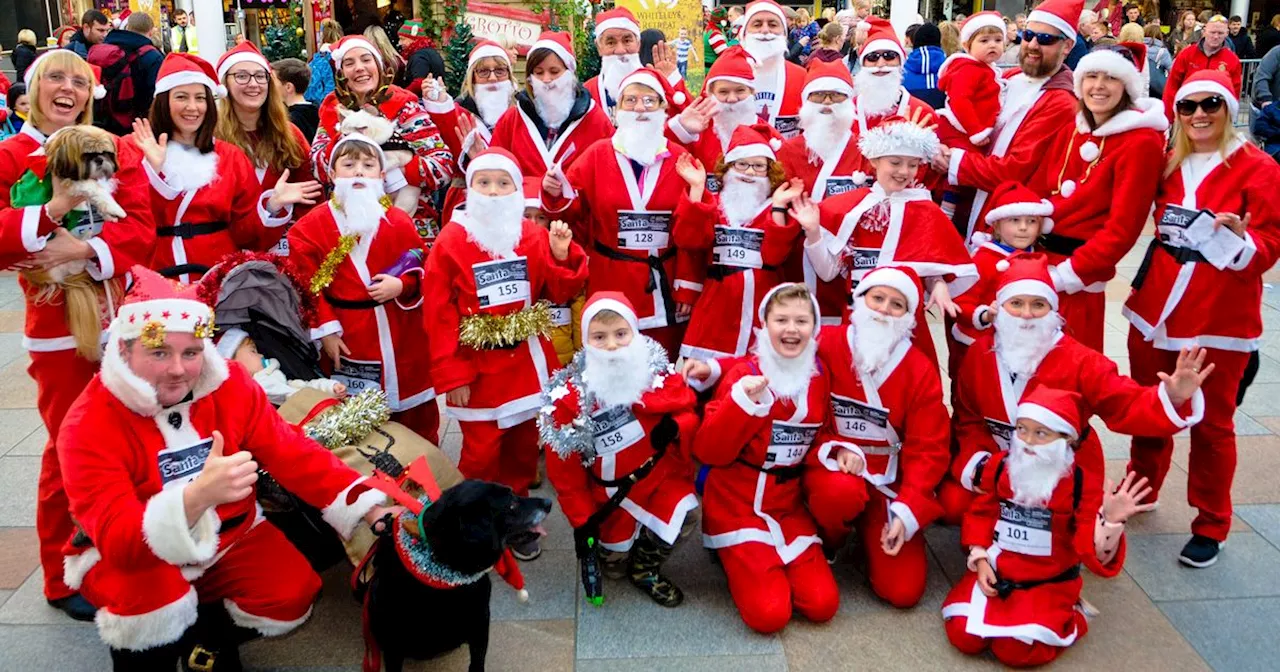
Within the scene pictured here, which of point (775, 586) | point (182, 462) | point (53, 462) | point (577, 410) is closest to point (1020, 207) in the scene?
point (775, 586)

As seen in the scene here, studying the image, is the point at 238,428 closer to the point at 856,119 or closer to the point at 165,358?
the point at 165,358

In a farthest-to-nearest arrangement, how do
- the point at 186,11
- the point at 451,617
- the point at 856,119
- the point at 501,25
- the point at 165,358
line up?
the point at 186,11 < the point at 501,25 < the point at 856,119 < the point at 451,617 < the point at 165,358

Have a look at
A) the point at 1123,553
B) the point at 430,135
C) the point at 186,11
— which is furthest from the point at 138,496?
the point at 186,11

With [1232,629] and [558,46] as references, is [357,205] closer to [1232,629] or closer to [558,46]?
[558,46]

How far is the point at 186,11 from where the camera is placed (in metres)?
15.4

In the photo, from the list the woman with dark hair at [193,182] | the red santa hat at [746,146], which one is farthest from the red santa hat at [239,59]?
the red santa hat at [746,146]

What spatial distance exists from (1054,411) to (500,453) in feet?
7.70

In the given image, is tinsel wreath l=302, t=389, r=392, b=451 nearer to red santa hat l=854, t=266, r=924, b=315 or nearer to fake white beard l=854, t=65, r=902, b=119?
red santa hat l=854, t=266, r=924, b=315

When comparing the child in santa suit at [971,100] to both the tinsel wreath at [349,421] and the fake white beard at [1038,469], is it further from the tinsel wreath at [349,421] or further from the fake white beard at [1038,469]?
the tinsel wreath at [349,421]

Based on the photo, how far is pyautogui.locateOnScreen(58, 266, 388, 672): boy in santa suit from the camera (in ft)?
9.20

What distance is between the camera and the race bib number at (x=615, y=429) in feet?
12.5

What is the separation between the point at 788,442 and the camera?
3895 mm

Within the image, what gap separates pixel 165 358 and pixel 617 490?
5.64 ft

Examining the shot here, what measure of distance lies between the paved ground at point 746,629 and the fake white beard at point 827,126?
1847mm
